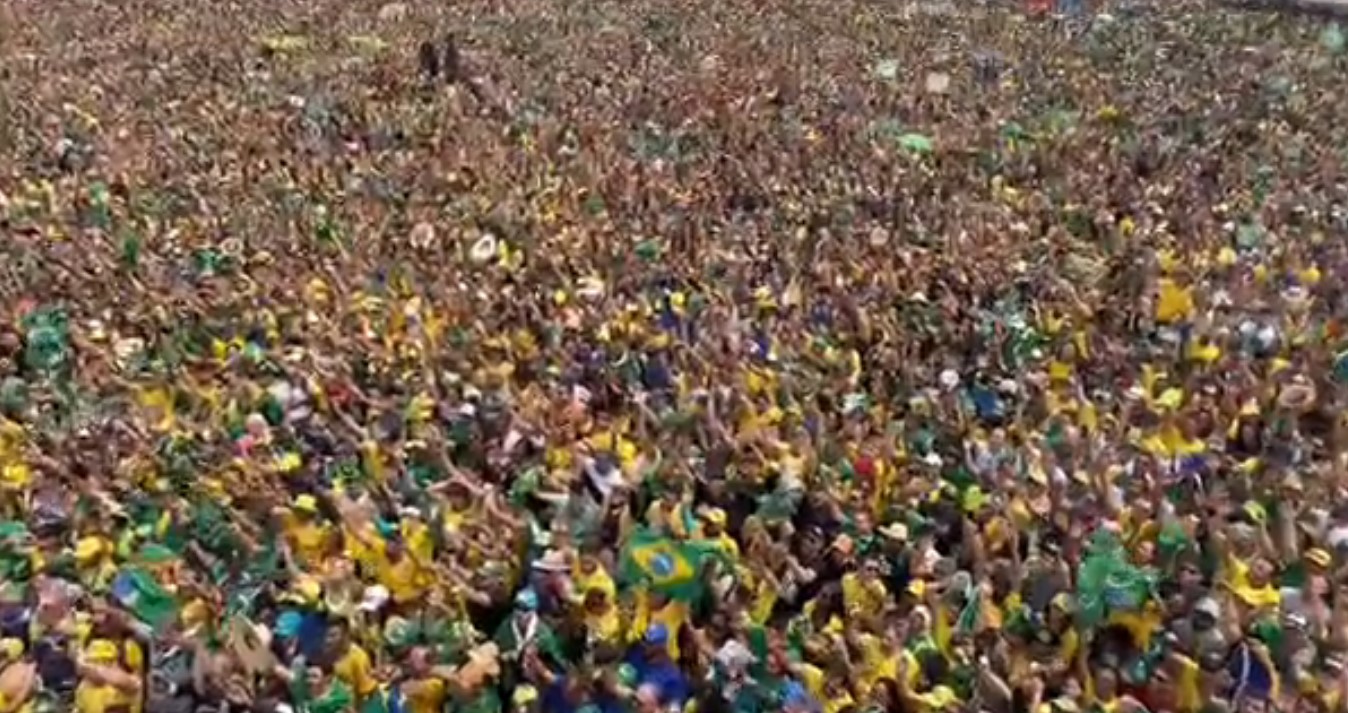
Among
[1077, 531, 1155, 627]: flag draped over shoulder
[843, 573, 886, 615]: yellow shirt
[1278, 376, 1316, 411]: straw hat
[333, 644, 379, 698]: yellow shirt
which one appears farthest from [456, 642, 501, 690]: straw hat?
[1278, 376, 1316, 411]: straw hat

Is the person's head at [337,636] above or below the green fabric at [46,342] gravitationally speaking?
above

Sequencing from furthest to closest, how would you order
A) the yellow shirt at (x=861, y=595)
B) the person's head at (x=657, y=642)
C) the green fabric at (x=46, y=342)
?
the green fabric at (x=46, y=342)
the yellow shirt at (x=861, y=595)
the person's head at (x=657, y=642)

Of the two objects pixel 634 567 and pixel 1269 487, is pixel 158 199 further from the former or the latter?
pixel 1269 487

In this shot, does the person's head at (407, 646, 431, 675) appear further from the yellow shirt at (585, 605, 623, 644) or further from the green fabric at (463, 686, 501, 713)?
the yellow shirt at (585, 605, 623, 644)

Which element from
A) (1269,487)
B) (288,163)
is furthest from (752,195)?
(1269,487)

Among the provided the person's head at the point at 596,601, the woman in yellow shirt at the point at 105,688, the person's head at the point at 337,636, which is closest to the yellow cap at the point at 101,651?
the woman in yellow shirt at the point at 105,688

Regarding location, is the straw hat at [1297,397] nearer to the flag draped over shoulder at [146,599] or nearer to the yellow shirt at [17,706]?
the flag draped over shoulder at [146,599]

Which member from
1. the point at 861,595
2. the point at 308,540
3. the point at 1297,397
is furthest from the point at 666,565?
the point at 1297,397

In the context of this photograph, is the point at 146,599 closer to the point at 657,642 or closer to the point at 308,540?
the point at 308,540
